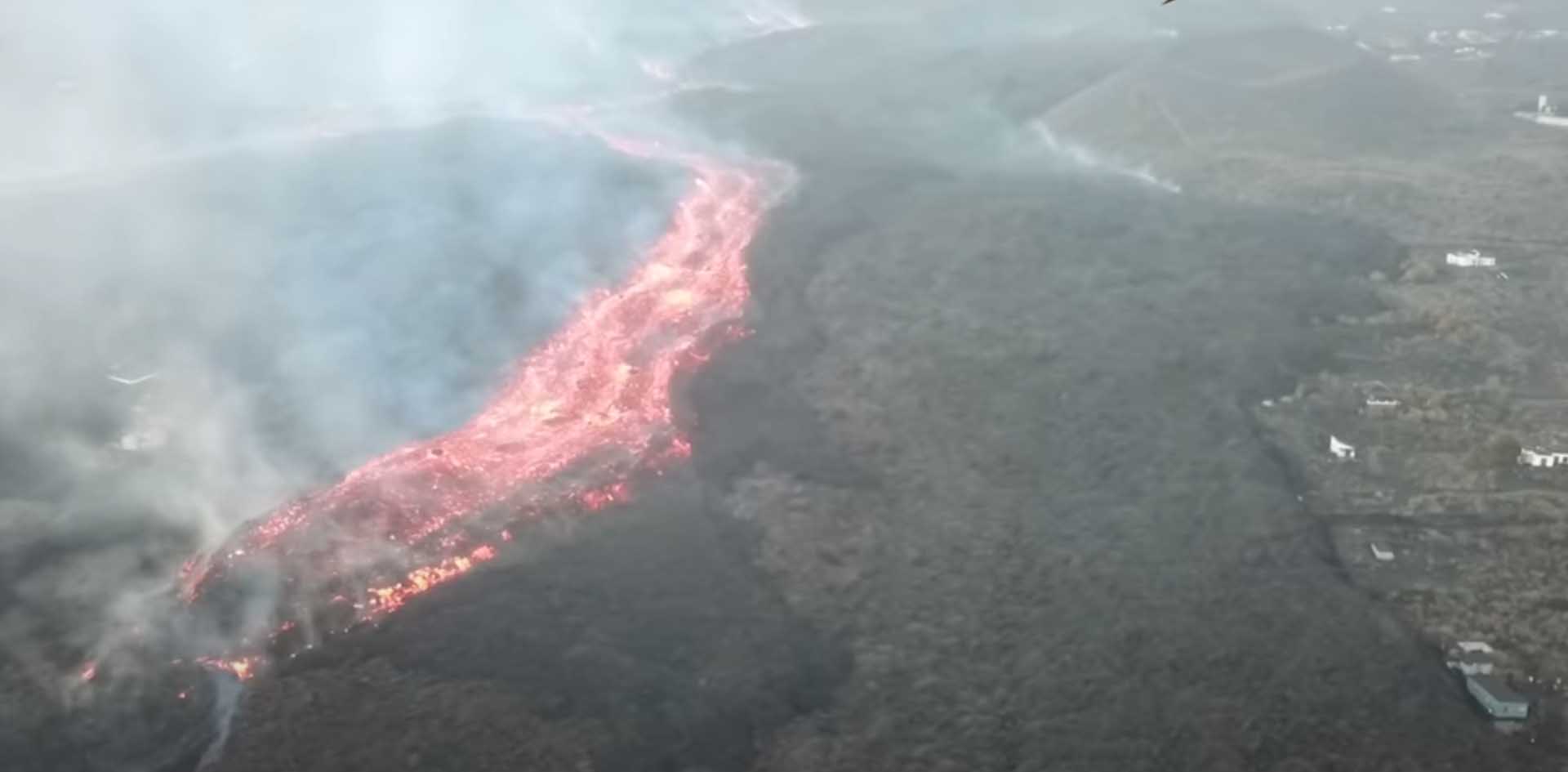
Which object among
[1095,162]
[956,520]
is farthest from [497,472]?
[1095,162]

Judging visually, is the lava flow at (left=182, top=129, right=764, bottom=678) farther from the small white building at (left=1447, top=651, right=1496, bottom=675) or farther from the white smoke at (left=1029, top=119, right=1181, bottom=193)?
the white smoke at (left=1029, top=119, right=1181, bottom=193)

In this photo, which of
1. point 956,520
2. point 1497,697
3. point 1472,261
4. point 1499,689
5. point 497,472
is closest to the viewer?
point 1497,697

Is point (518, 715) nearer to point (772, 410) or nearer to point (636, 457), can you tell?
point (636, 457)

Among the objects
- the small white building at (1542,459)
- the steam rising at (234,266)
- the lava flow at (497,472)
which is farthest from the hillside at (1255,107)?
the small white building at (1542,459)

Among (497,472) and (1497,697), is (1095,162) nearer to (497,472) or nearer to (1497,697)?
(497,472)

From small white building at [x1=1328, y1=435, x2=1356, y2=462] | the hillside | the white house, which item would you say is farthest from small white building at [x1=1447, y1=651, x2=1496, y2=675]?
the hillside

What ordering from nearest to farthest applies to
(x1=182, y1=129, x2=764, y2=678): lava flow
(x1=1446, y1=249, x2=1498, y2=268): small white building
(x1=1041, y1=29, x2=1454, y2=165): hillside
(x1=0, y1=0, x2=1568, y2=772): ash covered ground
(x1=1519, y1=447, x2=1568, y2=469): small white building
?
1. (x1=0, y1=0, x2=1568, y2=772): ash covered ground
2. (x1=182, y1=129, x2=764, y2=678): lava flow
3. (x1=1519, y1=447, x2=1568, y2=469): small white building
4. (x1=1446, y1=249, x2=1498, y2=268): small white building
5. (x1=1041, y1=29, x2=1454, y2=165): hillside
